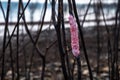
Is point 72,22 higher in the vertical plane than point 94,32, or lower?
higher

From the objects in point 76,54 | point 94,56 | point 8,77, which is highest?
point 76,54

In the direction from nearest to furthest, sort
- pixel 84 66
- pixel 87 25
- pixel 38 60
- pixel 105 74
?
1. pixel 105 74
2. pixel 84 66
3. pixel 38 60
4. pixel 87 25

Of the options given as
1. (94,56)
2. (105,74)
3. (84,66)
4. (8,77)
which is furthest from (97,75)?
(94,56)

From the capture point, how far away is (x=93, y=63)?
11.7ft

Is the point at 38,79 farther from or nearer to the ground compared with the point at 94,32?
farther from the ground

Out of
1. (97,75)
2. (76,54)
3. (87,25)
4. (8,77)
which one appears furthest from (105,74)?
(87,25)

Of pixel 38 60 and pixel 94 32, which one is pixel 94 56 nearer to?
pixel 38 60

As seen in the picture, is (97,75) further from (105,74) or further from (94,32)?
(94,32)

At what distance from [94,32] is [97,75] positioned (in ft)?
9.17

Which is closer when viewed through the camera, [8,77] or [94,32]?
[8,77]

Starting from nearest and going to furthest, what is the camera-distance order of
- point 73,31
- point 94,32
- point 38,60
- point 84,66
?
1. point 73,31
2. point 84,66
3. point 38,60
4. point 94,32

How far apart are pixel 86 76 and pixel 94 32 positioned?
113 inches

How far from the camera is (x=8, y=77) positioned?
297cm

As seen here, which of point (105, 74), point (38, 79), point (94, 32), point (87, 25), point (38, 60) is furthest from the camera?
point (87, 25)
